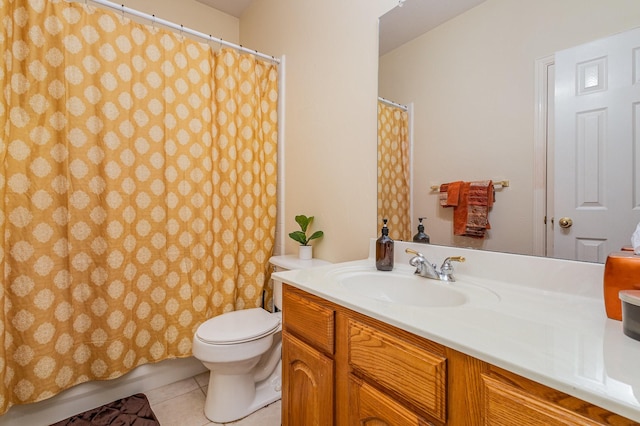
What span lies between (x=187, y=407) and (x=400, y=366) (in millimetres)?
1451

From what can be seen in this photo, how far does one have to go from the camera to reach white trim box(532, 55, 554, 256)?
0.91 meters

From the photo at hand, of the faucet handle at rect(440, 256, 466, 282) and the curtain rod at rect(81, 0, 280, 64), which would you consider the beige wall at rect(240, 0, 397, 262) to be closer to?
the curtain rod at rect(81, 0, 280, 64)

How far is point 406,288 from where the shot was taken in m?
1.09

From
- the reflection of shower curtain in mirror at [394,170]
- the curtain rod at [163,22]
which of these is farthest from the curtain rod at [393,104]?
the curtain rod at [163,22]

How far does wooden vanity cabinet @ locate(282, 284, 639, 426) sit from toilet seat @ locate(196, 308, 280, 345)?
15.9 inches

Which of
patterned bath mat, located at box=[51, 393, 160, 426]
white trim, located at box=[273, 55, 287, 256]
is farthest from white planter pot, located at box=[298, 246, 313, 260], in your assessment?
patterned bath mat, located at box=[51, 393, 160, 426]

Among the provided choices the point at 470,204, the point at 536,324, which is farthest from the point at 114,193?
the point at 536,324

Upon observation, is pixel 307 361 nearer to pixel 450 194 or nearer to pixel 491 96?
pixel 450 194

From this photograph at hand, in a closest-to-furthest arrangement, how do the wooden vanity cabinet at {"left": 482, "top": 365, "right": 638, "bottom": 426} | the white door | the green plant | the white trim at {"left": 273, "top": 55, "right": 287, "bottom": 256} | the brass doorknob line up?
the wooden vanity cabinet at {"left": 482, "top": 365, "right": 638, "bottom": 426}
the white door
the brass doorknob
the green plant
the white trim at {"left": 273, "top": 55, "right": 287, "bottom": 256}

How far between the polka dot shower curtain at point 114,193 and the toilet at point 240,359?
1.06ft

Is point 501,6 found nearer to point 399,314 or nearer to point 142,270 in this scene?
point 399,314

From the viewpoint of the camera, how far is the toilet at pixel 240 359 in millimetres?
1396

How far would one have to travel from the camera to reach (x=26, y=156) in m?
1.34

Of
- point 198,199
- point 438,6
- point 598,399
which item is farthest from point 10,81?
point 598,399
